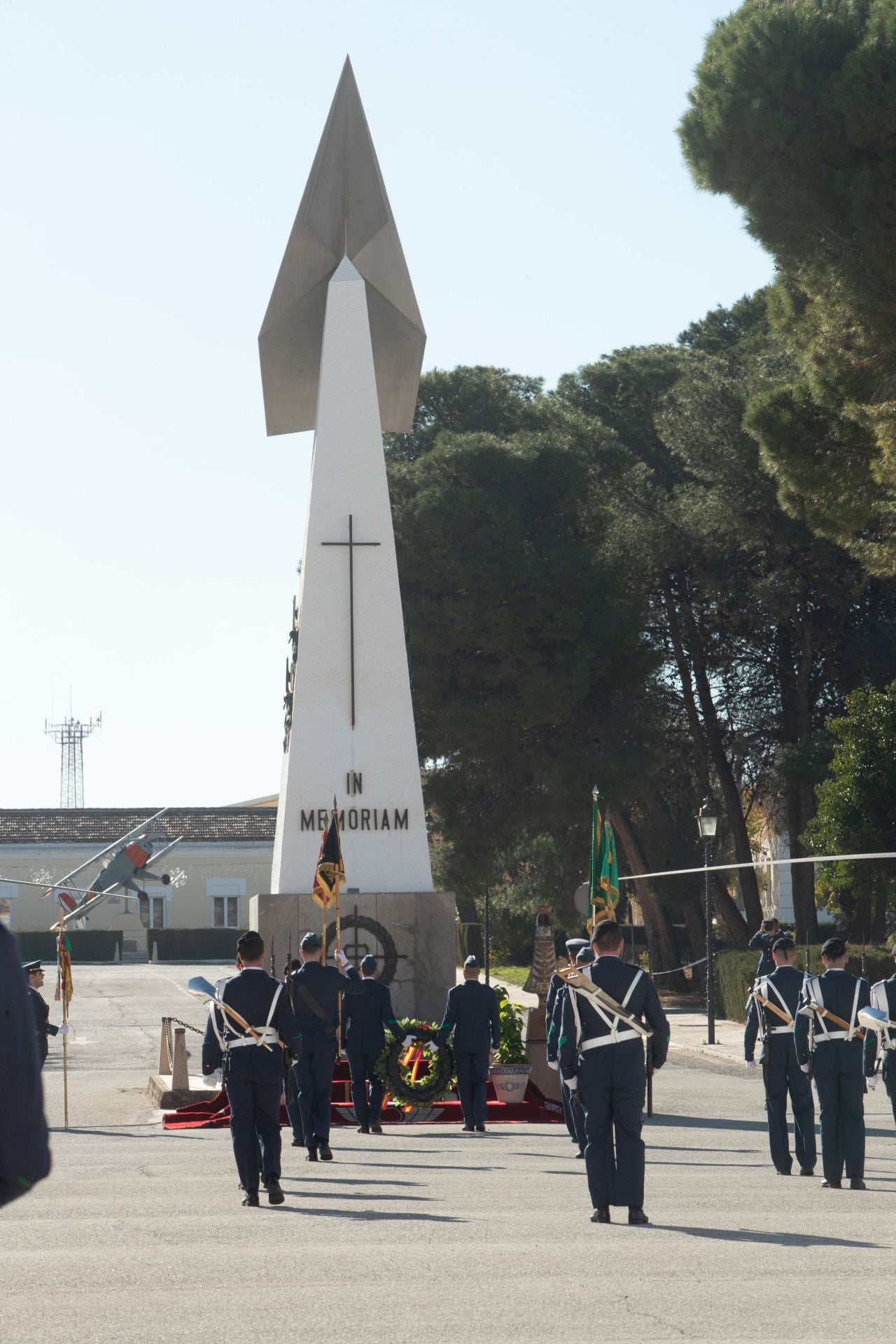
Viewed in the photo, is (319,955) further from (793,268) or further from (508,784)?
(508,784)

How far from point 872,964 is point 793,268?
10.9 meters

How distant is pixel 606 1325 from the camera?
19.7 feet

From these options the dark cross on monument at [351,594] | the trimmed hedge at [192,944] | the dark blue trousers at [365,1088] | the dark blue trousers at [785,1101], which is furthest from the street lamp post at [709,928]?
the trimmed hedge at [192,944]

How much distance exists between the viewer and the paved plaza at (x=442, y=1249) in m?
6.13

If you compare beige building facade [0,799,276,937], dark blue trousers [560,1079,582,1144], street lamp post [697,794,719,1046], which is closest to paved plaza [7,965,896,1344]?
dark blue trousers [560,1079,582,1144]

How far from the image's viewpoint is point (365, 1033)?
14.6 meters

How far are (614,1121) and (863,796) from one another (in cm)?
1730

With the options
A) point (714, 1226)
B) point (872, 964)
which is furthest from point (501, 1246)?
point (872, 964)

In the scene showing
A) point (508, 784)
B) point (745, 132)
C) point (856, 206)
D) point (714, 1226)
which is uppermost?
point (745, 132)

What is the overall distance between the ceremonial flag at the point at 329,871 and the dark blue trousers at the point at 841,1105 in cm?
720

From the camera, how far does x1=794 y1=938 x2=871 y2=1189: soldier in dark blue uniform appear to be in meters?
10.6

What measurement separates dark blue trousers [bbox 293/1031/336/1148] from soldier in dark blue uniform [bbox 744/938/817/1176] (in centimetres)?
325

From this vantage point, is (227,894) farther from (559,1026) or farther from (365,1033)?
(559,1026)

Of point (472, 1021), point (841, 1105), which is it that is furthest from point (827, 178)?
point (841, 1105)
